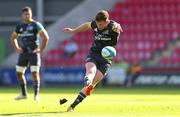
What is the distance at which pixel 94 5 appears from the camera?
32656mm

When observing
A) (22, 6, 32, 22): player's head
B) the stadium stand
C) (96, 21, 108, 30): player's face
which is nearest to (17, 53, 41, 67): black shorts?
(22, 6, 32, 22): player's head

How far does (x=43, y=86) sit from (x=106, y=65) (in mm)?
15618

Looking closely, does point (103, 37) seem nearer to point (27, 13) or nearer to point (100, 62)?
point (100, 62)

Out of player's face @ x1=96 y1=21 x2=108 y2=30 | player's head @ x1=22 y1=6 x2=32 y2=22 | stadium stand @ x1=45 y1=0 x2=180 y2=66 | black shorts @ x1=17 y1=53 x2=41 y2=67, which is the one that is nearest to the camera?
player's face @ x1=96 y1=21 x2=108 y2=30

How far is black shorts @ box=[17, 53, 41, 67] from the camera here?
17.4 metres

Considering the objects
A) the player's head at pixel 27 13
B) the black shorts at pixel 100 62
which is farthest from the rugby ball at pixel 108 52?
the player's head at pixel 27 13

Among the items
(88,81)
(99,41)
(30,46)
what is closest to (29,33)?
(30,46)

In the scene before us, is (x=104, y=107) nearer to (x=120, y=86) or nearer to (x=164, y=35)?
(x=120, y=86)

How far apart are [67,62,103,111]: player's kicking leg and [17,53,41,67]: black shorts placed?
12.8 feet

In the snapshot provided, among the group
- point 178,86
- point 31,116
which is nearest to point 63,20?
point 178,86

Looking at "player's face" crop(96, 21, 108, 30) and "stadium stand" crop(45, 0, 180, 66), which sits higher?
"player's face" crop(96, 21, 108, 30)

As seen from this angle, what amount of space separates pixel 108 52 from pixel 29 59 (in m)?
4.18

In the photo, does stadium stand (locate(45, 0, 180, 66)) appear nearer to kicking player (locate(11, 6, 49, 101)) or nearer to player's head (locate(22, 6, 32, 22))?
kicking player (locate(11, 6, 49, 101))

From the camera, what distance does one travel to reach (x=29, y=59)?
17484 mm
